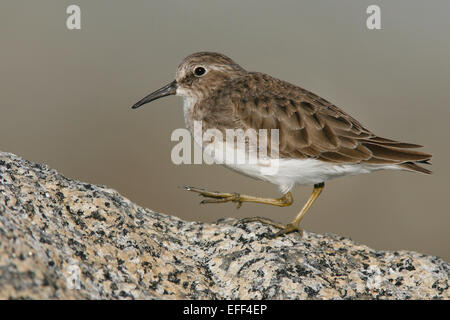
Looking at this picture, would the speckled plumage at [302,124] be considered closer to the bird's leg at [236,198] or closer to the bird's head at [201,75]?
the bird's head at [201,75]

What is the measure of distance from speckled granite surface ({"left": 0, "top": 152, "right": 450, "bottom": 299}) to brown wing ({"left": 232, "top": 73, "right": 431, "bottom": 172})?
1.26m

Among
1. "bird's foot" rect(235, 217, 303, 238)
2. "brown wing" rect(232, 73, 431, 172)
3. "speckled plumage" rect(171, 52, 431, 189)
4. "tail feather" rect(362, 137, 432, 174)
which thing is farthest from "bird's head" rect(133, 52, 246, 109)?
"bird's foot" rect(235, 217, 303, 238)

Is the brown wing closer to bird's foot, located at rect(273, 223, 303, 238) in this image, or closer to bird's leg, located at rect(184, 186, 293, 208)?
bird's leg, located at rect(184, 186, 293, 208)

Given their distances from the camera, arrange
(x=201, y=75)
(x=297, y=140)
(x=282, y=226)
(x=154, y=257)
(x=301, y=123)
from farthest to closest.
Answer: (x=201, y=75) < (x=301, y=123) < (x=297, y=140) < (x=282, y=226) < (x=154, y=257)

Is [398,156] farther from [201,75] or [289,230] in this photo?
[201,75]

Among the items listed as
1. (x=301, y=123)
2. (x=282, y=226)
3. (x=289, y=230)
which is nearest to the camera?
(x=289, y=230)

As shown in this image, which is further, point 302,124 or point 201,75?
point 201,75

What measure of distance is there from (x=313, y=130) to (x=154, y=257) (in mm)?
3182

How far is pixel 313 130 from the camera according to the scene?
7.26 meters

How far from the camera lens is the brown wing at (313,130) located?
7.09 m

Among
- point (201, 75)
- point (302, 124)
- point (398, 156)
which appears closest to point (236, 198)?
point (302, 124)
